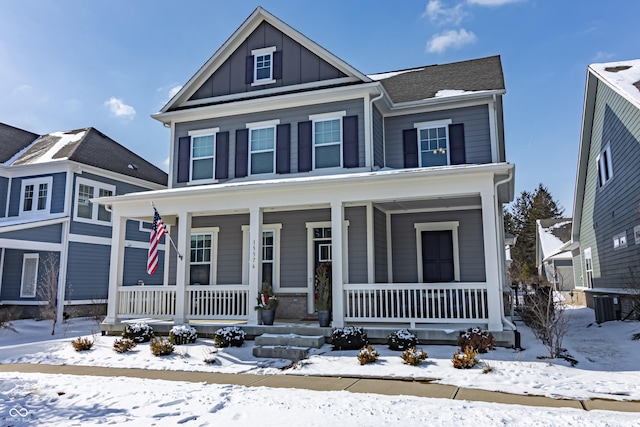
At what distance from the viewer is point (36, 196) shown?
18.5 meters

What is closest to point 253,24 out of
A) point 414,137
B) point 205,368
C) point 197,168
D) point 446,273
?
point 197,168

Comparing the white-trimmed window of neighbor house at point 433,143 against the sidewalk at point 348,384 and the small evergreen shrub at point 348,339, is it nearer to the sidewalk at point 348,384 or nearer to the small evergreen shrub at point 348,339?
the small evergreen shrub at point 348,339

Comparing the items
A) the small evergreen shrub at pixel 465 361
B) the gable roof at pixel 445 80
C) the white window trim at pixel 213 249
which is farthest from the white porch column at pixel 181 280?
the gable roof at pixel 445 80

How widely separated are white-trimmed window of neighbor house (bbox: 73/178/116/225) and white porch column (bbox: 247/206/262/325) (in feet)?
33.3

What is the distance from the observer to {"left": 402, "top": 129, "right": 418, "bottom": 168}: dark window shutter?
1346 centimetres

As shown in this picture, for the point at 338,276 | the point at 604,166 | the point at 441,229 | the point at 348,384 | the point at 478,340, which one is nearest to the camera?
the point at 348,384

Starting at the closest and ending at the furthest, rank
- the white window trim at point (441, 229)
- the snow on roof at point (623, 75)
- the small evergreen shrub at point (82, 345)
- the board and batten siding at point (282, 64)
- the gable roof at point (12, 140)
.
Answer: the small evergreen shrub at point (82, 345), the snow on roof at point (623, 75), the white window trim at point (441, 229), the board and batten siding at point (282, 64), the gable roof at point (12, 140)

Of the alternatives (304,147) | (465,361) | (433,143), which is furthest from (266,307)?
(433,143)

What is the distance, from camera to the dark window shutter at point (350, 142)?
12.7 metres

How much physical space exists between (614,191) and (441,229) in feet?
20.1

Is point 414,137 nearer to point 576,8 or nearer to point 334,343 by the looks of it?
point 576,8

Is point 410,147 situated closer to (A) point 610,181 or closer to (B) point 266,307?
(B) point 266,307

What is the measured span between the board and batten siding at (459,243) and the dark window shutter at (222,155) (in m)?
5.23

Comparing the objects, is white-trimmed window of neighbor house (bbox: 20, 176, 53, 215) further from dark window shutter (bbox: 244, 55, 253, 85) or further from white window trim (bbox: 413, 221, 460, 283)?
white window trim (bbox: 413, 221, 460, 283)
